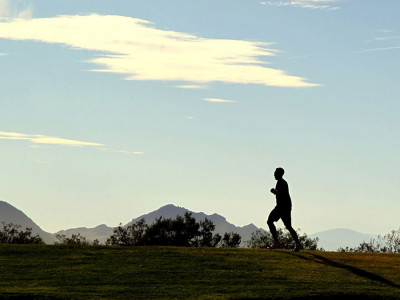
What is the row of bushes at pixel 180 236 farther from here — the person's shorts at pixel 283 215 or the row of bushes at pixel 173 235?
the person's shorts at pixel 283 215

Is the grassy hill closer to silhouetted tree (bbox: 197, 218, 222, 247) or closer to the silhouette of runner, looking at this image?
the silhouette of runner

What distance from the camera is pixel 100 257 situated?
111 feet

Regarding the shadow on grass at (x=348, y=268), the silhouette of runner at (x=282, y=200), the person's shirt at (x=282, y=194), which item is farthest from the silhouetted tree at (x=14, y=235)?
the shadow on grass at (x=348, y=268)

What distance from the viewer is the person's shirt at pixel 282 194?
34312mm

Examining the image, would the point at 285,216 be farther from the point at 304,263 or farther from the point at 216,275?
the point at 216,275

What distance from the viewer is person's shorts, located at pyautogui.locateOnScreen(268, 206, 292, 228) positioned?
34.4 meters

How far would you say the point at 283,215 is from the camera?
1356 inches

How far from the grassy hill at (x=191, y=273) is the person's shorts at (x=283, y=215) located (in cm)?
134

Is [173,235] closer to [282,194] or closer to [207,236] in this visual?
[207,236]

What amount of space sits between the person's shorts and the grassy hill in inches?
52.7

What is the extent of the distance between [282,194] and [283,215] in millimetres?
845

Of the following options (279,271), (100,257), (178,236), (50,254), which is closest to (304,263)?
(279,271)

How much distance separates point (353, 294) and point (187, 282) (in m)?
5.44

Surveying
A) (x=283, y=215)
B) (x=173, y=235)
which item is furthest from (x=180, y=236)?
(x=283, y=215)
